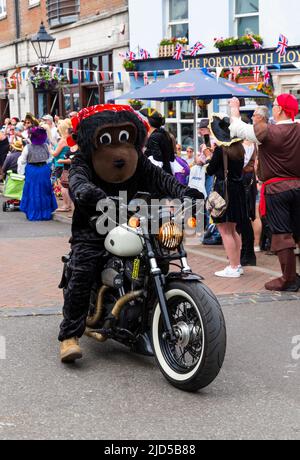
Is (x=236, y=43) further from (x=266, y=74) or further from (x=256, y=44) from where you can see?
(x=266, y=74)

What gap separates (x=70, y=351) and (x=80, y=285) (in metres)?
0.44

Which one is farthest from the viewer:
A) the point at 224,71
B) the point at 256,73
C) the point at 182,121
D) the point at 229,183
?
the point at 182,121

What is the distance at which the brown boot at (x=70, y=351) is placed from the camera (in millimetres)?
5176

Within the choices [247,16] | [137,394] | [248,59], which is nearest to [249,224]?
[137,394]

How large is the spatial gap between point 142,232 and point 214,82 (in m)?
6.47

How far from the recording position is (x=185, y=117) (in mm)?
19156

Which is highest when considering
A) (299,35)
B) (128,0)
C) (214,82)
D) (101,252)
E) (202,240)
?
(128,0)

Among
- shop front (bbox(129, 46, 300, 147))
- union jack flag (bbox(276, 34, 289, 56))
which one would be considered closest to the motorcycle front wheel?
shop front (bbox(129, 46, 300, 147))

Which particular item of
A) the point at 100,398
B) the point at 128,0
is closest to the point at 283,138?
the point at 100,398

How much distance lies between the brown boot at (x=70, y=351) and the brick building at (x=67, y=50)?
1545cm

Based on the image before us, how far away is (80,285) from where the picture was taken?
523 centimetres

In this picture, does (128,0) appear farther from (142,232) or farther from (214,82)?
(142,232)

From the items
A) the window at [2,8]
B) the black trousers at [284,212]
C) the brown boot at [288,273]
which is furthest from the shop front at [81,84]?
the brown boot at [288,273]

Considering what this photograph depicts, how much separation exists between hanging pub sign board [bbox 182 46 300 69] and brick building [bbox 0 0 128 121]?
10.7 ft
